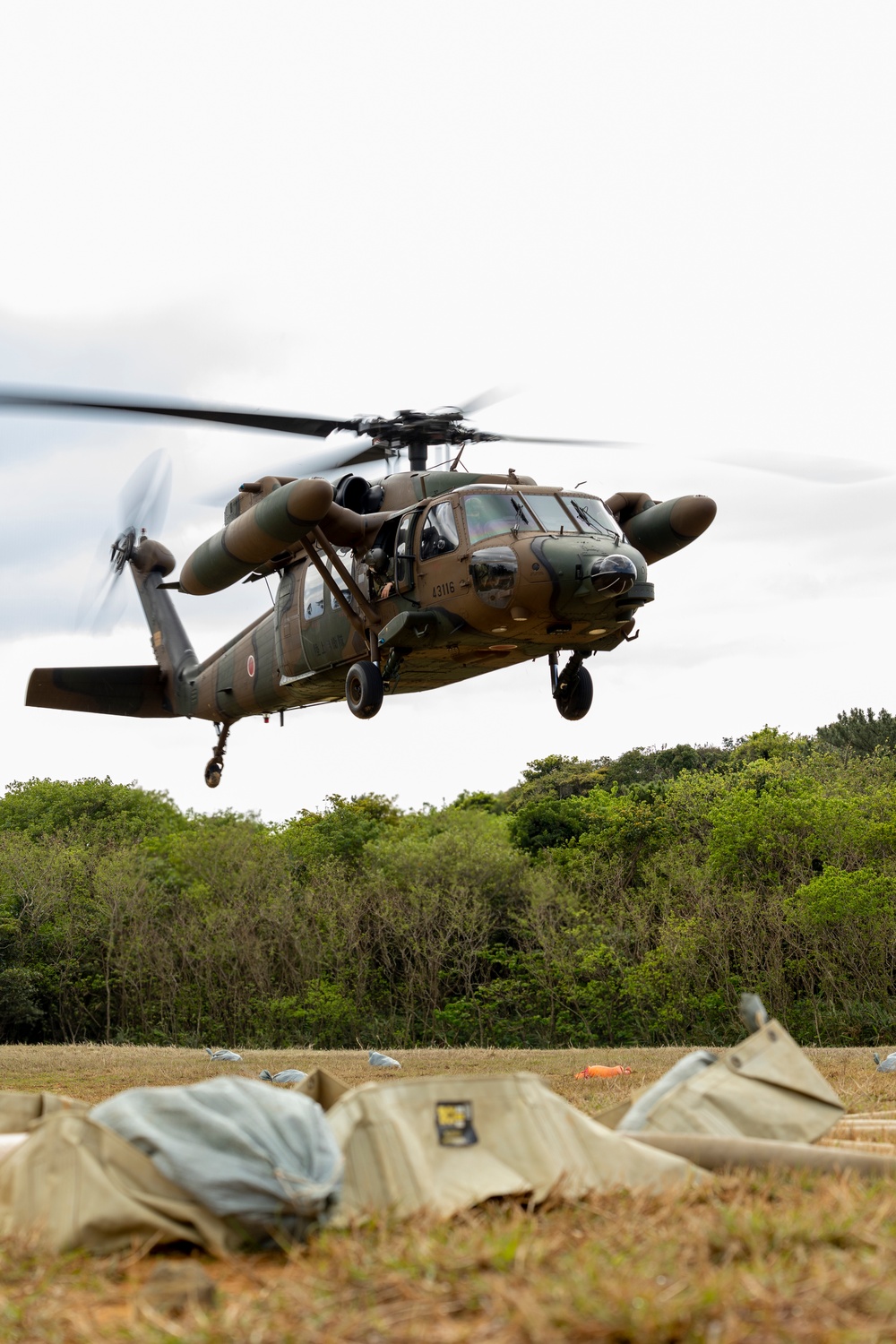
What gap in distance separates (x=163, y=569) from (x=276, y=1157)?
17075 mm


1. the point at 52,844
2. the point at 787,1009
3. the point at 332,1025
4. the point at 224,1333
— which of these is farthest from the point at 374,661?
the point at 52,844

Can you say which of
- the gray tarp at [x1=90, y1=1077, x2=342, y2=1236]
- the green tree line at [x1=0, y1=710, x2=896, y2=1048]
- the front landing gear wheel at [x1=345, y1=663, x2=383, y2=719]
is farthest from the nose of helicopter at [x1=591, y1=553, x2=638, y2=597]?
the green tree line at [x1=0, y1=710, x2=896, y2=1048]

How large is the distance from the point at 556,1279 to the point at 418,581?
10198mm

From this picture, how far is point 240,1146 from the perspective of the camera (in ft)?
9.79

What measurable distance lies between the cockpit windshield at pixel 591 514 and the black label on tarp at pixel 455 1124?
9045 millimetres

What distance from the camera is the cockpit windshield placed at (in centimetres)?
1214

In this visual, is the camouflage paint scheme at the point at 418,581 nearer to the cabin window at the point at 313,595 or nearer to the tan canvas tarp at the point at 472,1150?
the cabin window at the point at 313,595

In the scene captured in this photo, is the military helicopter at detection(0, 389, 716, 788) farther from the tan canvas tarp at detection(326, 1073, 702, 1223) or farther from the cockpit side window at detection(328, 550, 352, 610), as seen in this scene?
the tan canvas tarp at detection(326, 1073, 702, 1223)

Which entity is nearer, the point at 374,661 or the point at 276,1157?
the point at 276,1157

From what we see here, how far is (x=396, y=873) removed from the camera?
129 feet

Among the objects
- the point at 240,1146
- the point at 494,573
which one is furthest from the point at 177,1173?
the point at 494,573

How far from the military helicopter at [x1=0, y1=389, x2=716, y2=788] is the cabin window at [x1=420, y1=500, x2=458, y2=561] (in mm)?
15

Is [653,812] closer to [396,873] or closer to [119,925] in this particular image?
[396,873]

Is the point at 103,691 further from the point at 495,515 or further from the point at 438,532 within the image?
the point at 495,515
